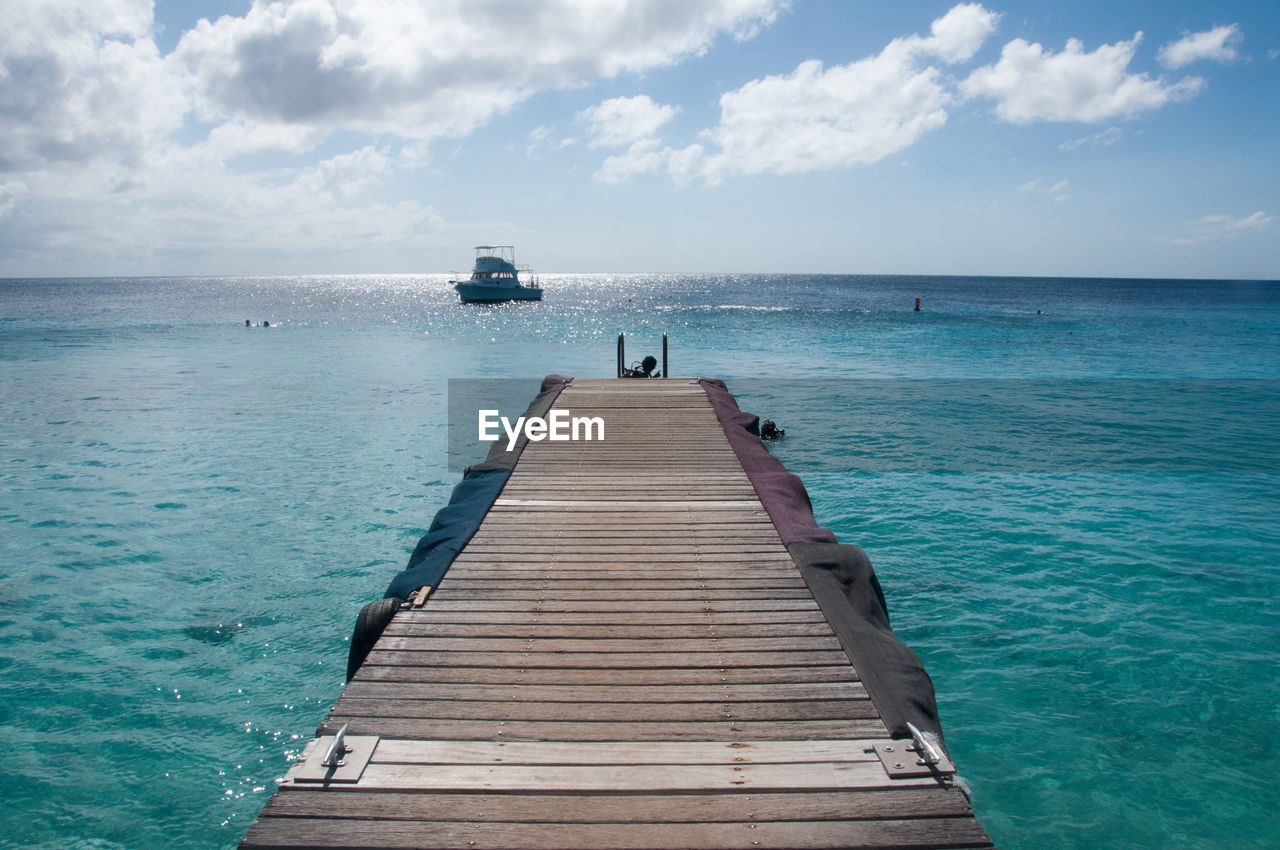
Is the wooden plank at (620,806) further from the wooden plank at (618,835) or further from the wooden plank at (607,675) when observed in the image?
the wooden plank at (607,675)

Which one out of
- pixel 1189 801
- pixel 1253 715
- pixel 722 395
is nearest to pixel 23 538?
pixel 722 395

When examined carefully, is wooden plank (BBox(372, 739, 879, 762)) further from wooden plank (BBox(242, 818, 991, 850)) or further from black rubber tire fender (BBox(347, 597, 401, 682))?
black rubber tire fender (BBox(347, 597, 401, 682))

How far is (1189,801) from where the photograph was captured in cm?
554

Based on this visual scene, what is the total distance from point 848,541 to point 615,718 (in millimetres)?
7542

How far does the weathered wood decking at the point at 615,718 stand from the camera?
315 centimetres

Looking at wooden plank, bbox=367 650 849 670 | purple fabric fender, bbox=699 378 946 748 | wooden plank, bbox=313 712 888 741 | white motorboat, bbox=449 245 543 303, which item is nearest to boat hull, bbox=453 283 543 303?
white motorboat, bbox=449 245 543 303

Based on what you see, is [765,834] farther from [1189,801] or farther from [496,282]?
[496,282]

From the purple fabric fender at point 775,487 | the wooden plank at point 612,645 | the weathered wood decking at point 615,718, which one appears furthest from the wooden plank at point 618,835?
the purple fabric fender at point 775,487

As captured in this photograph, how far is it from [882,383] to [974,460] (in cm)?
1122

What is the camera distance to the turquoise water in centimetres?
571

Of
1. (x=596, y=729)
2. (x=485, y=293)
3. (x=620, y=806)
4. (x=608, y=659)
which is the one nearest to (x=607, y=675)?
(x=608, y=659)

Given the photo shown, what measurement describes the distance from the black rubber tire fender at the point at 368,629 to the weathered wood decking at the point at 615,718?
10 centimetres

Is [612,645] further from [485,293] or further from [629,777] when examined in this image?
[485,293]

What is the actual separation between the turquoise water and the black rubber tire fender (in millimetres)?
1840
